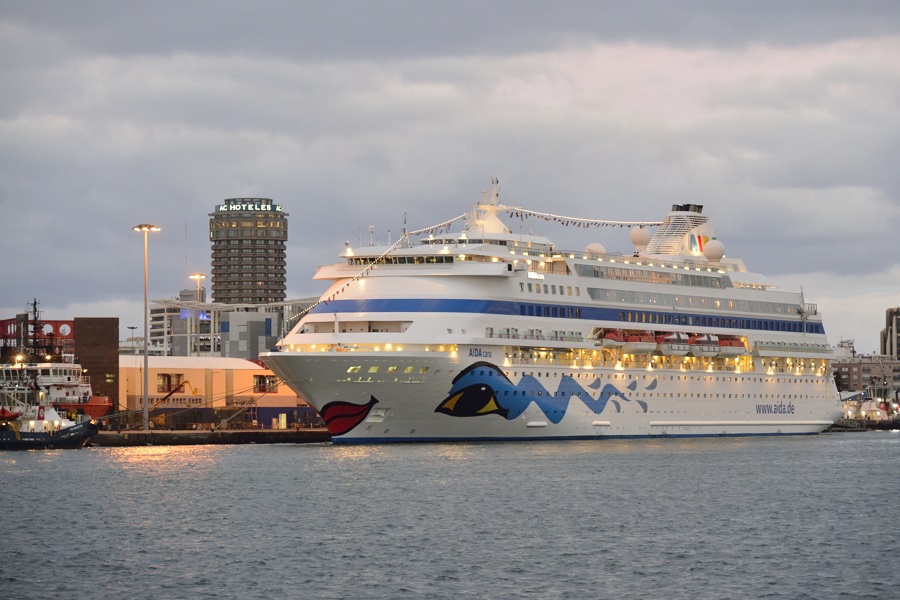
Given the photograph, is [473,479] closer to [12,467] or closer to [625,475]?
[625,475]

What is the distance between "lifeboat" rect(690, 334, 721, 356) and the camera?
9088 cm

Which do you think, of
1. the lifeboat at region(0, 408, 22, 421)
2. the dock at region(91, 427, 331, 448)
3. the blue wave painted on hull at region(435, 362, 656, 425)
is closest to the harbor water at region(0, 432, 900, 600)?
the blue wave painted on hull at region(435, 362, 656, 425)

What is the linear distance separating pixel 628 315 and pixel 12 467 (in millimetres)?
34364

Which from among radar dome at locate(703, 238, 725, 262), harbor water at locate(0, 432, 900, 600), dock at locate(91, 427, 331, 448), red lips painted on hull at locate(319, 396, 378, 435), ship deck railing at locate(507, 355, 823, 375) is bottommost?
harbor water at locate(0, 432, 900, 600)

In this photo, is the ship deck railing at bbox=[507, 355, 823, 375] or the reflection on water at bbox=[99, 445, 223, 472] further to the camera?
the ship deck railing at bbox=[507, 355, 823, 375]

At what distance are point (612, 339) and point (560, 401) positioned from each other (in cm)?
621

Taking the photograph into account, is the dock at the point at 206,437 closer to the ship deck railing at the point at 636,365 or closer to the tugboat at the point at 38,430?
the tugboat at the point at 38,430

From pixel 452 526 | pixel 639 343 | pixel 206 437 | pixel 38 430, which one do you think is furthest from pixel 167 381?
pixel 452 526

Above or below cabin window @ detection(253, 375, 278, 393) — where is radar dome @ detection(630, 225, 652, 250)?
above

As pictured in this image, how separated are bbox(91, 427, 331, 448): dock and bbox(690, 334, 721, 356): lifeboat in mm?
22207

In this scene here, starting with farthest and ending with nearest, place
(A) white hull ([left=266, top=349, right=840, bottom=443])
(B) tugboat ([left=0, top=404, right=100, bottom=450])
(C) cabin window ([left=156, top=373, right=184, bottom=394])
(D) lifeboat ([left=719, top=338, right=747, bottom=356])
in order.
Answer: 1. (C) cabin window ([left=156, top=373, right=184, bottom=394])
2. (D) lifeboat ([left=719, top=338, right=747, bottom=356])
3. (B) tugboat ([left=0, top=404, right=100, bottom=450])
4. (A) white hull ([left=266, top=349, right=840, bottom=443])

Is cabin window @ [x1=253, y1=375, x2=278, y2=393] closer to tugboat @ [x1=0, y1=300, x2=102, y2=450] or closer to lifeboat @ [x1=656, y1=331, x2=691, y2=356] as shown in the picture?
tugboat @ [x1=0, y1=300, x2=102, y2=450]

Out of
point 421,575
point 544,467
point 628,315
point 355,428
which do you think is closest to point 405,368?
point 355,428

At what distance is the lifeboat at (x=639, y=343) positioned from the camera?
Result: 86.6 metres
